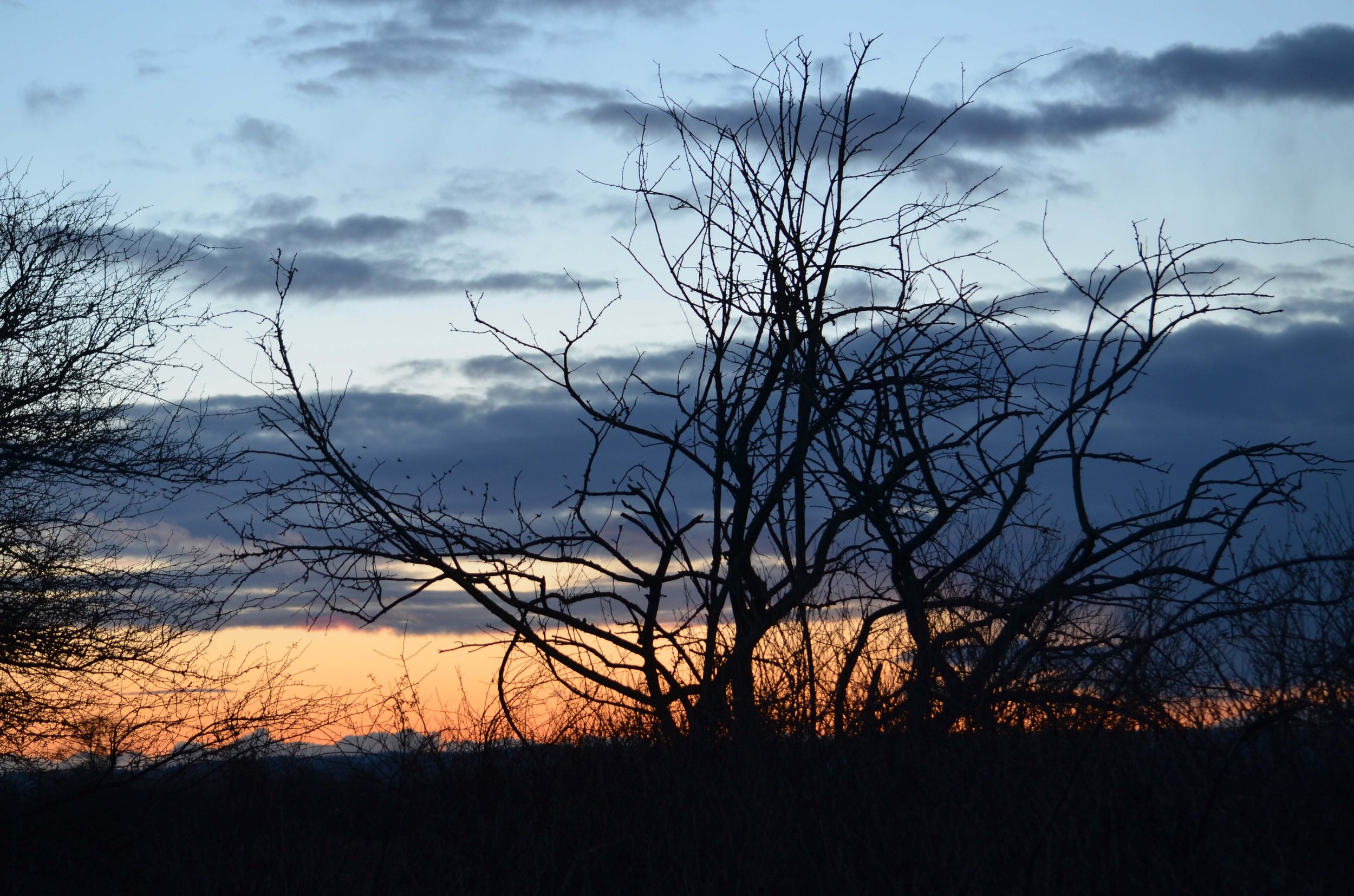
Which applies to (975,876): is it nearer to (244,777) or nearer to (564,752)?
(564,752)

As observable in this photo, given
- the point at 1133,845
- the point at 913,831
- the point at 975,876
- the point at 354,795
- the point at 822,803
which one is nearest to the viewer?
the point at 975,876

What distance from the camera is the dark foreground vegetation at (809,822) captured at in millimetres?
4664

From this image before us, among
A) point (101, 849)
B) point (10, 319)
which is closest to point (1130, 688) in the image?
point (101, 849)

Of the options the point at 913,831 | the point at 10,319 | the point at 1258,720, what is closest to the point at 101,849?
the point at 10,319

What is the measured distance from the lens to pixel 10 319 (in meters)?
10.6

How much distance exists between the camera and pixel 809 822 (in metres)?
6.07

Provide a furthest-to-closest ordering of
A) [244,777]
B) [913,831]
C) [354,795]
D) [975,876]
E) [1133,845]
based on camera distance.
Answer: [244,777] < [354,795] < [913,831] < [1133,845] < [975,876]

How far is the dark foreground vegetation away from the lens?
4664mm

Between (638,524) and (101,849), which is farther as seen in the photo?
(101,849)

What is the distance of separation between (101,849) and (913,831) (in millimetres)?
9020

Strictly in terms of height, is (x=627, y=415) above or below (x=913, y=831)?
above

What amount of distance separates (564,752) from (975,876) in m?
4.25

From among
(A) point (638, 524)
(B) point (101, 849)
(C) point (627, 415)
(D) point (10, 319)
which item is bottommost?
(B) point (101, 849)

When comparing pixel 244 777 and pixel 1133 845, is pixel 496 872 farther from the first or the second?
pixel 244 777
